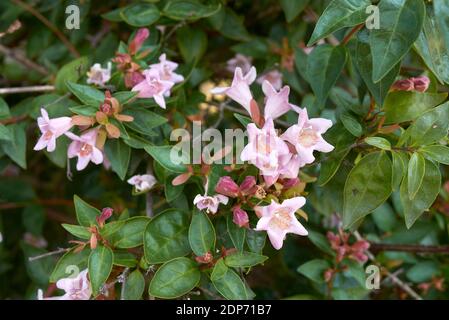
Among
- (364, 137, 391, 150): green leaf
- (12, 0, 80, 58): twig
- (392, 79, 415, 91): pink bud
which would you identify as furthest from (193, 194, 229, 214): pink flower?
(12, 0, 80, 58): twig

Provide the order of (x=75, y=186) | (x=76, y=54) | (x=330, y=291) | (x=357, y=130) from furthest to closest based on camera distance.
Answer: (x=75, y=186) → (x=76, y=54) → (x=330, y=291) → (x=357, y=130)

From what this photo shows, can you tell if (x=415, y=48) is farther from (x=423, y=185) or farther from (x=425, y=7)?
(x=423, y=185)

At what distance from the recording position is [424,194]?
1.25m

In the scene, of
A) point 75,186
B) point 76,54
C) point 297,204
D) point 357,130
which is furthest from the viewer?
point 75,186

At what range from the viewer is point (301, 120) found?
119 cm

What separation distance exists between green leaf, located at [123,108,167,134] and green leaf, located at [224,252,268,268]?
1.15 feet

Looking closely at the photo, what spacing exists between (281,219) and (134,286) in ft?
1.19

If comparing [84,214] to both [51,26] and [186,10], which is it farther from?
[51,26]

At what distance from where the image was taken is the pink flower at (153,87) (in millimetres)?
1397

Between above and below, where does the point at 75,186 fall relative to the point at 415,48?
below

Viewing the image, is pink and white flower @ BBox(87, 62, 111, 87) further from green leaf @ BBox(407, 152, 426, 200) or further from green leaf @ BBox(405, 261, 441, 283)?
green leaf @ BBox(405, 261, 441, 283)
